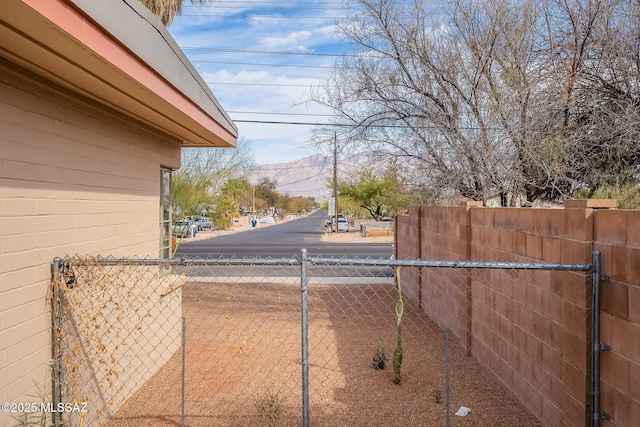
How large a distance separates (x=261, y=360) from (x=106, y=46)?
179 inches

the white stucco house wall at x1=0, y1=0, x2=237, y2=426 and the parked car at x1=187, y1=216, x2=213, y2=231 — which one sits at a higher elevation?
the white stucco house wall at x1=0, y1=0, x2=237, y2=426

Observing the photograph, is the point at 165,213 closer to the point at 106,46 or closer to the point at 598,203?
the point at 106,46

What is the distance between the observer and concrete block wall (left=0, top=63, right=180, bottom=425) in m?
3.32

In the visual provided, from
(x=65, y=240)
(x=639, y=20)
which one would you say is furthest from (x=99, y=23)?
(x=639, y=20)

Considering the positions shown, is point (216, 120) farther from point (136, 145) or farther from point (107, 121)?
point (107, 121)

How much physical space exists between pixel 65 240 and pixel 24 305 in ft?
2.30

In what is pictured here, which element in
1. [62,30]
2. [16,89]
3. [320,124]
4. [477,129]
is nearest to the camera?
[62,30]

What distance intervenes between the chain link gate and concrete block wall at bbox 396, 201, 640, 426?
0.09 m

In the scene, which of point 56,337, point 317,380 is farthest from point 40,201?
point 317,380

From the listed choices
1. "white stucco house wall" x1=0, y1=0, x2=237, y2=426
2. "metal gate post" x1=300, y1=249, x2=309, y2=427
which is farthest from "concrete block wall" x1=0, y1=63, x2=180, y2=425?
"metal gate post" x1=300, y1=249, x2=309, y2=427

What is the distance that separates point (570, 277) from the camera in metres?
3.94

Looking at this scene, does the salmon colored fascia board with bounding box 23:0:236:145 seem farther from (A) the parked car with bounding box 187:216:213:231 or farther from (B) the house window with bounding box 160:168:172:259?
(A) the parked car with bounding box 187:216:213:231

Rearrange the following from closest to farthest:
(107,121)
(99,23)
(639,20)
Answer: (99,23) < (107,121) < (639,20)

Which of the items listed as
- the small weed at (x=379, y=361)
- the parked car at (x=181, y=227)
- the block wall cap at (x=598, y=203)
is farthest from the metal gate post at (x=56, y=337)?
the parked car at (x=181, y=227)
